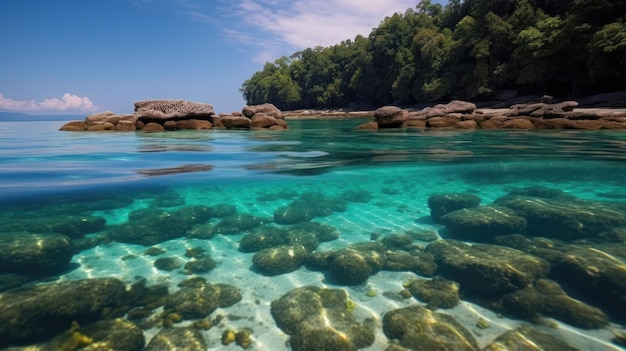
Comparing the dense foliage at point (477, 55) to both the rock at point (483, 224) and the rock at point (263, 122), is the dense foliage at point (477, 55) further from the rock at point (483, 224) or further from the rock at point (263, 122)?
the rock at point (483, 224)

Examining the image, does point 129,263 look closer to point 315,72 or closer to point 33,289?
point 33,289

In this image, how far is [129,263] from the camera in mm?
4777

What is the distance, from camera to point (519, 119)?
1758cm

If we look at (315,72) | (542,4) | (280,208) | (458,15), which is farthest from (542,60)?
(315,72)

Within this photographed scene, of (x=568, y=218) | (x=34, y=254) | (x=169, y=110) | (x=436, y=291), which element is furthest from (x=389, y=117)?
(x=34, y=254)

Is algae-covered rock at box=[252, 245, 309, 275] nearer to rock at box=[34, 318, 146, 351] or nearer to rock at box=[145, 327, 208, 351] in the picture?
rock at box=[145, 327, 208, 351]

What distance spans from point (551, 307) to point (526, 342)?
3.14ft

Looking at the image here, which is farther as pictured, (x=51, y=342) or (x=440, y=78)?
(x=440, y=78)

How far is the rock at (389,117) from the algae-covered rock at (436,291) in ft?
53.1

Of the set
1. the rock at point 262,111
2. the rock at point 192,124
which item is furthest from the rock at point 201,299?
the rock at point 262,111

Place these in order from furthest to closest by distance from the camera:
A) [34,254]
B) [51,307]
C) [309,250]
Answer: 1. [309,250]
2. [34,254]
3. [51,307]

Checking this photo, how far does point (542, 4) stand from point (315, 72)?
155 ft

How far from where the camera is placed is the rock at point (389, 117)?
1944cm

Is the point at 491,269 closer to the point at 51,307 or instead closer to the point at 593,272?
the point at 593,272
